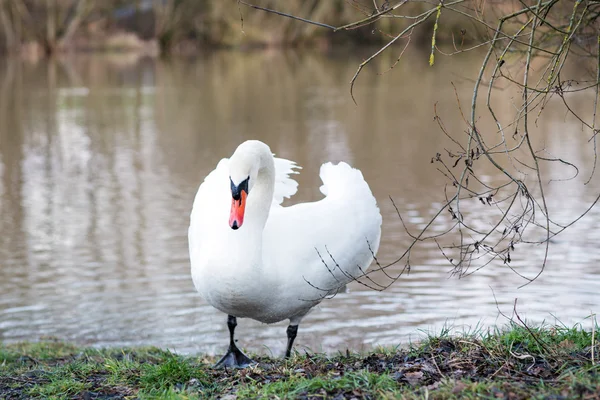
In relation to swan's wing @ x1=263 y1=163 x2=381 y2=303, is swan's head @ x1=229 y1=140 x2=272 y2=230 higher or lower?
higher

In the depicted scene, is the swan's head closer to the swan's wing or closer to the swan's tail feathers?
the swan's wing

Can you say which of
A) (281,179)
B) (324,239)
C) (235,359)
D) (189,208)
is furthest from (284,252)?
(189,208)

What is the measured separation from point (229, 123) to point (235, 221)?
17.5 metres

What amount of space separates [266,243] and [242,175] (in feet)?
1.66

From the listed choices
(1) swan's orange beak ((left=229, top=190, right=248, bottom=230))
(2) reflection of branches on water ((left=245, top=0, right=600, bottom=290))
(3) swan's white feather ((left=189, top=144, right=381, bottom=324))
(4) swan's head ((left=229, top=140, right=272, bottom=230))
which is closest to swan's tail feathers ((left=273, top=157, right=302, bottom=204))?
(3) swan's white feather ((left=189, top=144, right=381, bottom=324))

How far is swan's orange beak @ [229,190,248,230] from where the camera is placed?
16.9ft

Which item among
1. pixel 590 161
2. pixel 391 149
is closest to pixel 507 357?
pixel 590 161

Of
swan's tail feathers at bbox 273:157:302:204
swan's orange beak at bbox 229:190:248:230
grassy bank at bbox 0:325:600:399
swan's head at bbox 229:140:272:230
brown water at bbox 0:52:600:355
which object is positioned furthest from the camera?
brown water at bbox 0:52:600:355

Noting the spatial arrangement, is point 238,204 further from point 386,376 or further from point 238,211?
point 386,376

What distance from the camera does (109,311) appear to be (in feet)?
27.5

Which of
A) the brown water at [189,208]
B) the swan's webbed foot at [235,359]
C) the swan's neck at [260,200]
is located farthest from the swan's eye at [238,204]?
the brown water at [189,208]

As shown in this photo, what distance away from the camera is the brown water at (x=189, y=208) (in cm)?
789

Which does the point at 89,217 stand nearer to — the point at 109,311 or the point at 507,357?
the point at 109,311

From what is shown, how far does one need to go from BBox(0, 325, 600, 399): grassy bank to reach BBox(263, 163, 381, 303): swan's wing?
2.03 feet
